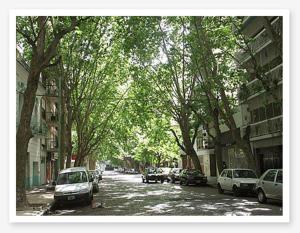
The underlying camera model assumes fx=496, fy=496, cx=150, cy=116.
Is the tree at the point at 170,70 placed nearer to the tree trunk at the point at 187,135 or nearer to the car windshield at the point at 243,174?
the tree trunk at the point at 187,135

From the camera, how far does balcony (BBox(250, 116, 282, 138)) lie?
26.8m

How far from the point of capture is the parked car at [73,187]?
2022 centimetres

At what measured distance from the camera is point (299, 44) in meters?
11.3

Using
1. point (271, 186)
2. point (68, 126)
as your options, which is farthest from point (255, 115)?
point (271, 186)

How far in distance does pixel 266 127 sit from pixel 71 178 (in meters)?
13.0

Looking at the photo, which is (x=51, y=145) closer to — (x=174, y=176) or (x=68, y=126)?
(x=174, y=176)

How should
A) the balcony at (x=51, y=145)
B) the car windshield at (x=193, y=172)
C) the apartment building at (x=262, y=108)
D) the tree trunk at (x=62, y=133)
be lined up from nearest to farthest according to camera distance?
1. the apartment building at (x=262, y=108)
2. the tree trunk at (x=62, y=133)
3. the car windshield at (x=193, y=172)
4. the balcony at (x=51, y=145)

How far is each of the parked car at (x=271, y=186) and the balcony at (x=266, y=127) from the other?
760 cm

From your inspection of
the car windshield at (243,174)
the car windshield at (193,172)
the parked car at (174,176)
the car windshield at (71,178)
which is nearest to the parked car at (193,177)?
the car windshield at (193,172)

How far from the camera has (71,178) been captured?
2197 centimetres
